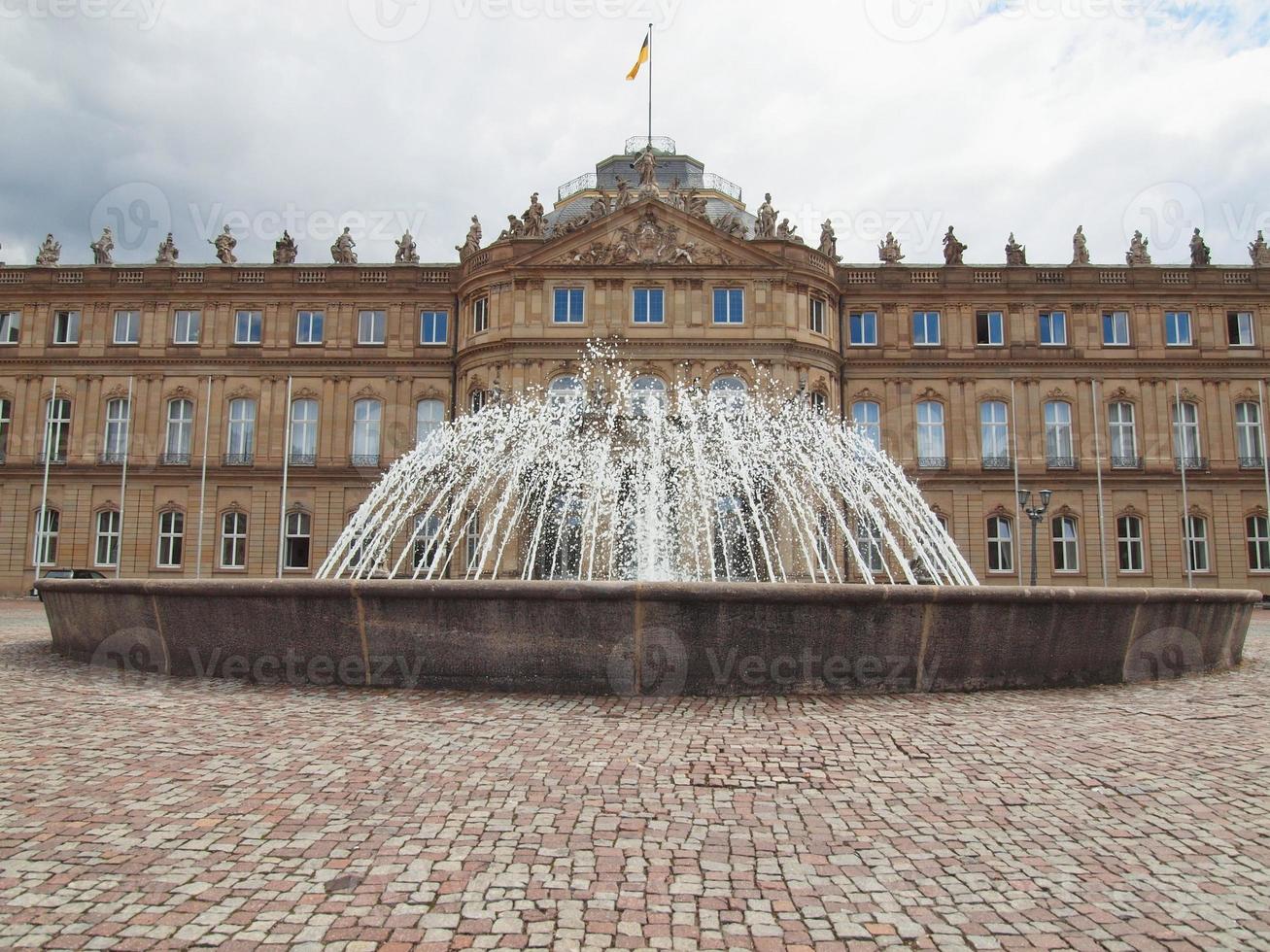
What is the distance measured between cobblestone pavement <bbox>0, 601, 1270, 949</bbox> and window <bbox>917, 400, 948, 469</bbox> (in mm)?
30649

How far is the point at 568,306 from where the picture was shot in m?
36.9

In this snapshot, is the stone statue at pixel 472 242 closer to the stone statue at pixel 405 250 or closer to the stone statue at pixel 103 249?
the stone statue at pixel 405 250

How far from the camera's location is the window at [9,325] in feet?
136

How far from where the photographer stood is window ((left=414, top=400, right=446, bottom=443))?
39969mm

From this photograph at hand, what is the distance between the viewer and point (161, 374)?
40688 mm

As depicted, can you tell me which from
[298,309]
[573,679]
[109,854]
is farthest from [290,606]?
[298,309]

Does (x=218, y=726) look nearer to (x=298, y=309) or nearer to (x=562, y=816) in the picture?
(x=562, y=816)

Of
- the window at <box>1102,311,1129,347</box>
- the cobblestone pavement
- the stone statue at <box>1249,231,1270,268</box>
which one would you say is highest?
the stone statue at <box>1249,231,1270,268</box>

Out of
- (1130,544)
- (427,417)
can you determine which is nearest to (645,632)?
(427,417)

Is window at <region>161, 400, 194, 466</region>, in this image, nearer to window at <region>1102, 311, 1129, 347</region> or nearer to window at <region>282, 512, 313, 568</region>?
window at <region>282, 512, 313, 568</region>

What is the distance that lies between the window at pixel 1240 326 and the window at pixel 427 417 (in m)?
33.6

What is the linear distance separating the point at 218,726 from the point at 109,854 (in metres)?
3.06

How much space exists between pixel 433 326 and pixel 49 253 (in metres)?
18.3

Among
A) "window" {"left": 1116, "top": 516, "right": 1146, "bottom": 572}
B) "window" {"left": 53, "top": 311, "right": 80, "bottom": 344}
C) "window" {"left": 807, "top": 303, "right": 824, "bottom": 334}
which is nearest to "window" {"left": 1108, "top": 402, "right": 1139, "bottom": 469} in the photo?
"window" {"left": 1116, "top": 516, "right": 1146, "bottom": 572}
